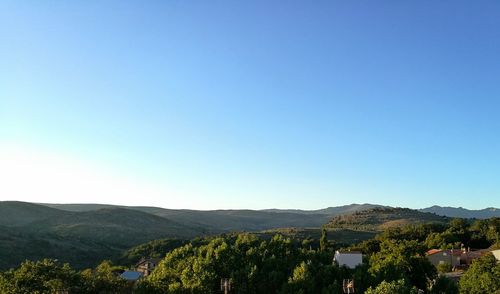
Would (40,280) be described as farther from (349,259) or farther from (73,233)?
(73,233)

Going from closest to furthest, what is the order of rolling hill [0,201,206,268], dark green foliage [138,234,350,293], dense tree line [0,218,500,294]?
dense tree line [0,218,500,294], dark green foliage [138,234,350,293], rolling hill [0,201,206,268]

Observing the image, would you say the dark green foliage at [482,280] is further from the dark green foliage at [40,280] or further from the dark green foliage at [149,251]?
the dark green foliage at [149,251]

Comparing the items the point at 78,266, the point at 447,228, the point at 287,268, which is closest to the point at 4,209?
the point at 78,266

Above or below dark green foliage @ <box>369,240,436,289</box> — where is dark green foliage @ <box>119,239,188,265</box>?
below

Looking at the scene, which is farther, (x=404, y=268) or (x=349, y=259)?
(x=349, y=259)

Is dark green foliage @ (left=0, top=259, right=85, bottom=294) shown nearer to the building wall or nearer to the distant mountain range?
the building wall

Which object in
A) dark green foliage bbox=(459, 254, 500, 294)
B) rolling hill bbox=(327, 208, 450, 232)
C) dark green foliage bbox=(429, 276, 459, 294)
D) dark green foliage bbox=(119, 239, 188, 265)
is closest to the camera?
dark green foliage bbox=(429, 276, 459, 294)

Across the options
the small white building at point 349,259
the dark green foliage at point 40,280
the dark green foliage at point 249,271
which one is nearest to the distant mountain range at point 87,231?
the dark green foliage at point 40,280

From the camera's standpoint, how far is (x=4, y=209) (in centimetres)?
17312

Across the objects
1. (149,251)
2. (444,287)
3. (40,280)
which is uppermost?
(444,287)

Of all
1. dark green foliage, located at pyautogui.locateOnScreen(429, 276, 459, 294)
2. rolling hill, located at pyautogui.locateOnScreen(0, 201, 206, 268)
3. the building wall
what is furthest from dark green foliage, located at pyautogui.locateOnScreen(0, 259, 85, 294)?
rolling hill, located at pyautogui.locateOnScreen(0, 201, 206, 268)

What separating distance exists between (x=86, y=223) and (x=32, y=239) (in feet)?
163

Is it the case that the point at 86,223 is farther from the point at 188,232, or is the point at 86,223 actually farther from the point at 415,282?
the point at 415,282


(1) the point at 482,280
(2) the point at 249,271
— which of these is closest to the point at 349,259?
(1) the point at 482,280
